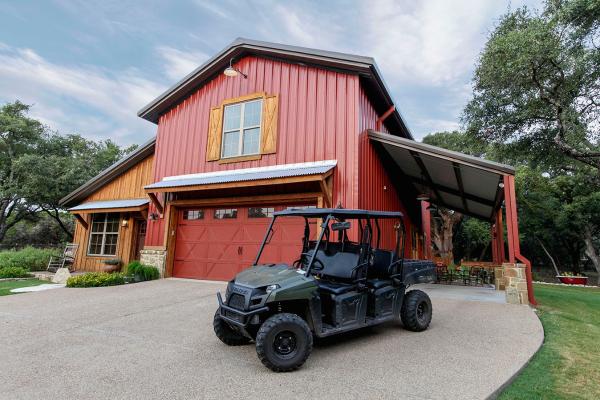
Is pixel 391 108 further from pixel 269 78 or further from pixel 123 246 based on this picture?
pixel 123 246

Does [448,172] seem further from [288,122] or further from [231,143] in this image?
[231,143]

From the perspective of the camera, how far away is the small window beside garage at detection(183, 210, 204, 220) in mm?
10914

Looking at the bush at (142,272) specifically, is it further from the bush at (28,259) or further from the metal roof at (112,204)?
the bush at (28,259)

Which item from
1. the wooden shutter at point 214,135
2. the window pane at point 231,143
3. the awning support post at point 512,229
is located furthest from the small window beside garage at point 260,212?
the awning support post at point 512,229

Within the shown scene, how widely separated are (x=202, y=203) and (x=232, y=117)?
3004mm

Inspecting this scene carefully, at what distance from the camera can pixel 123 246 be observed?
12.7 meters

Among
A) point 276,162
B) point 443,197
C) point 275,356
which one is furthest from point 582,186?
point 275,356

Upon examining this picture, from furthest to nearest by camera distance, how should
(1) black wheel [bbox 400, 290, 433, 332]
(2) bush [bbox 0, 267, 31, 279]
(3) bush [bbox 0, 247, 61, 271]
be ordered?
(3) bush [bbox 0, 247, 61, 271], (2) bush [bbox 0, 267, 31, 279], (1) black wheel [bbox 400, 290, 433, 332]

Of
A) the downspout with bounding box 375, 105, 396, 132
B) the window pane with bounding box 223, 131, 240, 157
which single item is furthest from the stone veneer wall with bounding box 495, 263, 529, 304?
the window pane with bounding box 223, 131, 240, 157

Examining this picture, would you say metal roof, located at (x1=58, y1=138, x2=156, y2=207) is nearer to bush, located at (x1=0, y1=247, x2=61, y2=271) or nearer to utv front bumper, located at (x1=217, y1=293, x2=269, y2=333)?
bush, located at (x1=0, y1=247, x2=61, y2=271)

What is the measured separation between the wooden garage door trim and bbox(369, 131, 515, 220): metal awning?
2728mm

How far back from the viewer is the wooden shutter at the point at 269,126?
32.0ft

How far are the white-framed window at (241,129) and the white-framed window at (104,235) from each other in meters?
6.24

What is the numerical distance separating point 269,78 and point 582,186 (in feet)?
76.9
